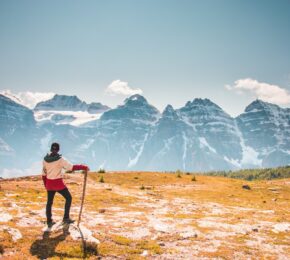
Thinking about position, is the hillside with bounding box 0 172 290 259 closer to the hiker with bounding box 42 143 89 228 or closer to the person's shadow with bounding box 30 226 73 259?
the person's shadow with bounding box 30 226 73 259

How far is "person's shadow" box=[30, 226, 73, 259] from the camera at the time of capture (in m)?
14.7

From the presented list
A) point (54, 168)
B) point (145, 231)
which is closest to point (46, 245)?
point (54, 168)

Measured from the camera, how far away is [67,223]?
1852 centimetres

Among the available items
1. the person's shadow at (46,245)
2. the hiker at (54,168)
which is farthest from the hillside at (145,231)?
the hiker at (54,168)

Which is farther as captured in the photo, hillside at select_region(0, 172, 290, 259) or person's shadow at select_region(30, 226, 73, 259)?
hillside at select_region(0, 172, 290, 259)

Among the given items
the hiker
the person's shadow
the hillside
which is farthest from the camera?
the hiker

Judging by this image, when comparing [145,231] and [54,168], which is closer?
[54,168]

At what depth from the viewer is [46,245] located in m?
15.7

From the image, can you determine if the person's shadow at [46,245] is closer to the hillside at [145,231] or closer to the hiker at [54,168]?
the hillside at [145,231]

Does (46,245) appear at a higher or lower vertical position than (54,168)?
lower

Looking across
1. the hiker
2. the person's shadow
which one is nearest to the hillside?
the person's shadow

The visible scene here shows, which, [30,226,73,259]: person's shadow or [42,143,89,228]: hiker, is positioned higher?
[42,143,89,228]: hiker

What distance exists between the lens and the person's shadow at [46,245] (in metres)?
14.7

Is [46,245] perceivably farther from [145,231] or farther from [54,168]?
[145,231]
